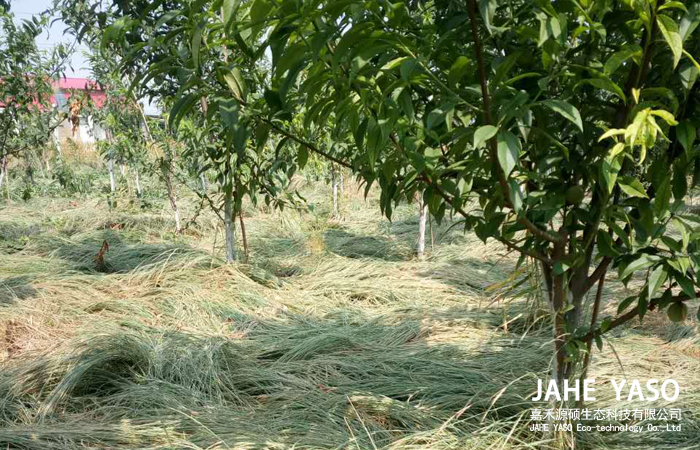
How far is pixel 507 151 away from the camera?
0.92 m

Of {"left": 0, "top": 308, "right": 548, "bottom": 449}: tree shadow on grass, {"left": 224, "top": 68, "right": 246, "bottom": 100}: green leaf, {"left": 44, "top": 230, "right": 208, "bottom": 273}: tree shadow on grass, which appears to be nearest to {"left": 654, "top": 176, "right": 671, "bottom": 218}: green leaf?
{"left": 224, "top": 68, "right": 246, "bottom": 100}: green leaf

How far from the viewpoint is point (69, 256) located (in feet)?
17.4

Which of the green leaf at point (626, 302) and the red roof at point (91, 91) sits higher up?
the red roof at point (91, 91)

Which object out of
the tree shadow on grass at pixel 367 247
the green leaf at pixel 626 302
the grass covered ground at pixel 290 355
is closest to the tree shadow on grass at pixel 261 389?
the grass covered ground at pixel 290 355

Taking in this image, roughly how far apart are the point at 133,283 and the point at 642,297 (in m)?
3.65

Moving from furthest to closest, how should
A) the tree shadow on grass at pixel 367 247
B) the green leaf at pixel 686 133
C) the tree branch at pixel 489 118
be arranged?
the tree shadow on grass at pixel 367 247
the green leaf at pixel 686 133
the tree branch at pixel 489 118

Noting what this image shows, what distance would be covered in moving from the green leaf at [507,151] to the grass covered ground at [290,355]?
0.74m

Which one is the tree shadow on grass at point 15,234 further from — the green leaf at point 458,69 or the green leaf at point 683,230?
the green leaf at point 683,230

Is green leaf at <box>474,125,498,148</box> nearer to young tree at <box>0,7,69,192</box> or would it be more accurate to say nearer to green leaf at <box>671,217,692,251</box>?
green leaf at <box>671,217,692,251</box>

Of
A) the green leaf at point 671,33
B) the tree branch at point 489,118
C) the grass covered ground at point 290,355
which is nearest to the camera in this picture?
the green leaf at point 671,33

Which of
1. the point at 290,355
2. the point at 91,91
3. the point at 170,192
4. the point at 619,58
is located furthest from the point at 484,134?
the point at 170,192

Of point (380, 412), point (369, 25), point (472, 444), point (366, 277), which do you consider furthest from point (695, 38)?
point (366, 277)

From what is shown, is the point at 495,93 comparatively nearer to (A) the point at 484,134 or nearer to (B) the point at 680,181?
(A) the point at 484,134

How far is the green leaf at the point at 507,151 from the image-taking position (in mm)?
908
